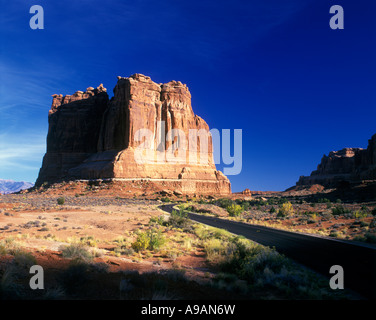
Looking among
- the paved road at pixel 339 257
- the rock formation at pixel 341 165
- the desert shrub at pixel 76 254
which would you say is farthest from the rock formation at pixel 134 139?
the rock formation at pixel 341 165

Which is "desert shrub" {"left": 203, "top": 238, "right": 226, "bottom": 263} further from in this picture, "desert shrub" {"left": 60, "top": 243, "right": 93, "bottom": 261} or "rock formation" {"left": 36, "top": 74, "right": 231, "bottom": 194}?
"rock formation" {"left": 36, "top": 74, "right": 231, "bottom": 194}

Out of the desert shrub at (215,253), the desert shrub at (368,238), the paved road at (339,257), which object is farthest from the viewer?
the desert shrub at (368,238)

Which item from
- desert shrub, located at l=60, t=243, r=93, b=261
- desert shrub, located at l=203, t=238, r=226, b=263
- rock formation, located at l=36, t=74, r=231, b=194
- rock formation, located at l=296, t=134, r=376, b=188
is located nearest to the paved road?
desert shrub, located at l=203, t=238, r=226, b=263

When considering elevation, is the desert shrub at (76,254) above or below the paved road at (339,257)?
above

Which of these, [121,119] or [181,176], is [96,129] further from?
[181,176]

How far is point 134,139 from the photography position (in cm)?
7450

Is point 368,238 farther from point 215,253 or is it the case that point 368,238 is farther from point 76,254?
A: point 76,254

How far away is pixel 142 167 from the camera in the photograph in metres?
71.9

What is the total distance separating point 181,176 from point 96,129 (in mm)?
38391

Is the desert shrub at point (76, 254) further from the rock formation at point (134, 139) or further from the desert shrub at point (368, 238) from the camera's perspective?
the rock formation at point (134, 139)

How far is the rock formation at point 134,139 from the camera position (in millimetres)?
73688

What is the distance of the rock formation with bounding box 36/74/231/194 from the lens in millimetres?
73688

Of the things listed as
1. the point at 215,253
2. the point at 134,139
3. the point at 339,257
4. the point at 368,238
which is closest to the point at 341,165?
the point at 134,139
